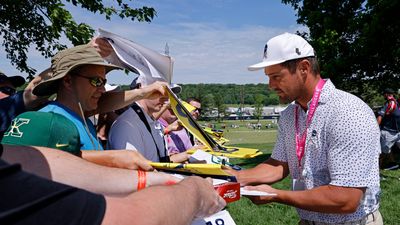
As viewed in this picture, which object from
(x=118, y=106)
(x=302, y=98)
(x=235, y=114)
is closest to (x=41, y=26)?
(x=118, y=106)

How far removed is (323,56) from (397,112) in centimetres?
403

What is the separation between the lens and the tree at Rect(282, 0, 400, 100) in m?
12.9

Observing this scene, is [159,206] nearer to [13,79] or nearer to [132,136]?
[132,136]

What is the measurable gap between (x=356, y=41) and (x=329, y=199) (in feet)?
41.8

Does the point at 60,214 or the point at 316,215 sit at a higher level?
the point at 60,214

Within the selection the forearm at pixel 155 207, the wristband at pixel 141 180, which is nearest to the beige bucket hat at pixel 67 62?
the wristband at pixel 141 180

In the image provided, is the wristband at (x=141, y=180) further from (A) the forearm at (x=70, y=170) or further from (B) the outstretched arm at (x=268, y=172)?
(B) the outstretched arm at (x=268, y=172)

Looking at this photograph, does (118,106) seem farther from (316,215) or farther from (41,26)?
(41,26)

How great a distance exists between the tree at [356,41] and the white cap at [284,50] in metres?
10.4

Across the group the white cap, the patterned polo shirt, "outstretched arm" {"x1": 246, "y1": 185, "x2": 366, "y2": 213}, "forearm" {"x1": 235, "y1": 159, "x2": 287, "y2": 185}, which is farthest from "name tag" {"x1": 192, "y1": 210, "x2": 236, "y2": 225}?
the white cap

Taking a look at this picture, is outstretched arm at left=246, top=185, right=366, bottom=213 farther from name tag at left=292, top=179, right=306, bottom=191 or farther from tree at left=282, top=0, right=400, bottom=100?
tree at left=282, top=0, right=400, bottom=100

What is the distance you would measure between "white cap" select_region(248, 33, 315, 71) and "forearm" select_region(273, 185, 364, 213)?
925 millimetres

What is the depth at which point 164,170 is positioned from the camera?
2.04 m

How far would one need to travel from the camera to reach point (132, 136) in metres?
3.02
